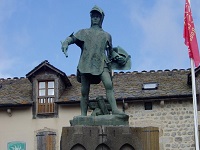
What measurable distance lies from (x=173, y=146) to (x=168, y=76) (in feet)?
14.6

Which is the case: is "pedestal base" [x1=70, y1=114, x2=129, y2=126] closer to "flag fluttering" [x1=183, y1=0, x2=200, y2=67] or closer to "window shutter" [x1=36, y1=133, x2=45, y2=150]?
"flag fluttering" [x1=183, y1=0, x2=200, y2=67]

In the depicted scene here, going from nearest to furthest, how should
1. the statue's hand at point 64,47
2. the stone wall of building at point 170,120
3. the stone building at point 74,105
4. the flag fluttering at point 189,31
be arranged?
the statue's hand at point 64,47 < the flag fluttering at point 189,31 < the stone wall of building at point 170,120 < the stone building at point 74,105

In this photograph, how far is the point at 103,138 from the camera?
30.7ft

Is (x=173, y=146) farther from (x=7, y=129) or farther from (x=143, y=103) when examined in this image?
(x=7, y=129)

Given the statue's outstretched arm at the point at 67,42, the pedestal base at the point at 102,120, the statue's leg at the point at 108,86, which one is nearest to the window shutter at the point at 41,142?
the statue's outstretched arm at the point at 67,42

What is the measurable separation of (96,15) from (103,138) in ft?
7.93

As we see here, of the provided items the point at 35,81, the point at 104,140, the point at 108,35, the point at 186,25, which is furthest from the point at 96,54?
the point at 35,81

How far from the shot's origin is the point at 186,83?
2897cm

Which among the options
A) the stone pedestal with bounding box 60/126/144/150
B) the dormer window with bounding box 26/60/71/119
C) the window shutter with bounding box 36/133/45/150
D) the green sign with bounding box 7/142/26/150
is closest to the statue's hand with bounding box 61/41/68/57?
the stone pedestal with bounding box 60/126/144/150

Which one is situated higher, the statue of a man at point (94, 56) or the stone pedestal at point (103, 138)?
the statue of a man at point (94, 56)

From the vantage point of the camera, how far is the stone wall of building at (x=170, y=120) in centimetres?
2795

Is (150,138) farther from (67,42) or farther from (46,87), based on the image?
(46,87)

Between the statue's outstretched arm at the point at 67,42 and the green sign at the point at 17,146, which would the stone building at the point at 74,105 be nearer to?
the green sign at the point at 17,146

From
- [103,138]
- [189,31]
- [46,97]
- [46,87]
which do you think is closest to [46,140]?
[46,97]
